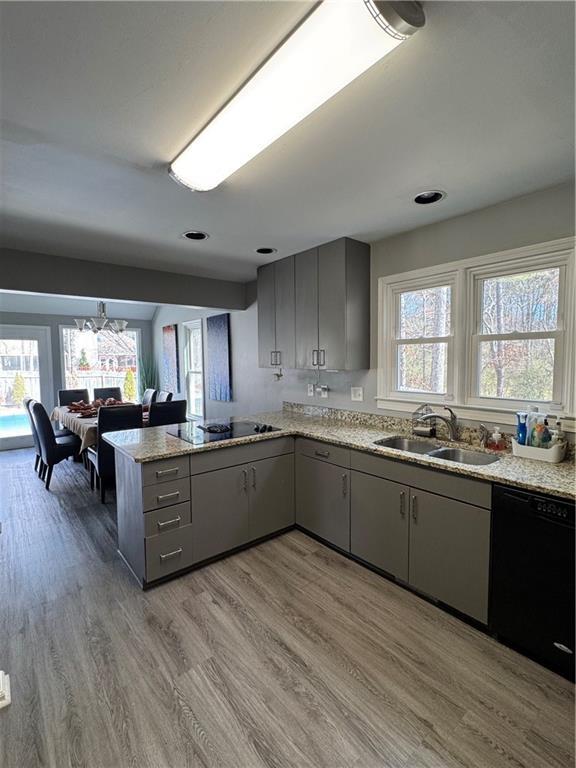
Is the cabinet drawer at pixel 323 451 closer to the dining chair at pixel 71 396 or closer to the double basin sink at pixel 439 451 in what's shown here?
the double basin sink at pixel 439 451

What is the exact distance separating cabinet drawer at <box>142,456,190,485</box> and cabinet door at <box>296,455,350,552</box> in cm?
98

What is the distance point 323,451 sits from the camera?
2.76 m

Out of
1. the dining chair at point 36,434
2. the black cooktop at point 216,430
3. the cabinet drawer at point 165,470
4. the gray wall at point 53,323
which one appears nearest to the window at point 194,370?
the dining chair at point 36,434

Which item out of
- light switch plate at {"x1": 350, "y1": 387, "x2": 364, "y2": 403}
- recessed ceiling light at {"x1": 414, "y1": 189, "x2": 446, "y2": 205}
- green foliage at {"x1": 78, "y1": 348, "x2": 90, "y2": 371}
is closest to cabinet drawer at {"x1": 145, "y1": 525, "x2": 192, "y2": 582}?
light switch plate at {"x1": 350, "y1": 387, "x2": 364, "y2": 403}

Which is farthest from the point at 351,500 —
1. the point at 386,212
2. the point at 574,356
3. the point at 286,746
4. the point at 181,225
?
the point at 181,225

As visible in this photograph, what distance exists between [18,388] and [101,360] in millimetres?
1326

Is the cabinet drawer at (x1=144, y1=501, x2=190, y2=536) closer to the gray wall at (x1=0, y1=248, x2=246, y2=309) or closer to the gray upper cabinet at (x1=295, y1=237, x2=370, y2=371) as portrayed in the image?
the gray upper cabinet at (x1=295, y1=237, x2=370, y2=371)

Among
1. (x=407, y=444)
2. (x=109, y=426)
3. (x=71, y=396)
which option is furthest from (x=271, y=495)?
(x=71, y=396)

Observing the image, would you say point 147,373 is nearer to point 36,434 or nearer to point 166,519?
point 36,434

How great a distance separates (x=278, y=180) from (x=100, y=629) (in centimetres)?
261

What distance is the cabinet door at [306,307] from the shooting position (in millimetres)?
3162

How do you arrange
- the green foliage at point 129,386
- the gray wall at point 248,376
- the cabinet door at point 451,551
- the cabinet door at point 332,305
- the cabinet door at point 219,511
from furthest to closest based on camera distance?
the green foliage at point 129,386
the gray wall at point 248,376
the cabinet door at point 332,305
the cabinet door at point 219,511
the cabinet door at point 451,551

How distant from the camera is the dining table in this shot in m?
3.86

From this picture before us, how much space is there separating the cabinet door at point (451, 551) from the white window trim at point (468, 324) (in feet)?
2.42
